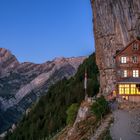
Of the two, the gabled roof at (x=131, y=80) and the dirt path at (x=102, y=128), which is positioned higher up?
the gabled roof at (x=131, y=80)

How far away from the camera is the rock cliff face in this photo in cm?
12050

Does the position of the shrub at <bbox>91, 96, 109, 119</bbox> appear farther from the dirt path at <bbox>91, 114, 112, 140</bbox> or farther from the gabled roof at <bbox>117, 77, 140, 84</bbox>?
the gabled roof at <bbox>117, 77, 140, 84</bbox>

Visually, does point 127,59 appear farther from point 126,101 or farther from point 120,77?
point 126,101

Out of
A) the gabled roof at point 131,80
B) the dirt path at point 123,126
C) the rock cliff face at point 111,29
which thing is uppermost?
the rock cliff face at point 111,29

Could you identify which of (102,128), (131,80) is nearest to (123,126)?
(102,128)

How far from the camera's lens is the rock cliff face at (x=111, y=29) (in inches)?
4744

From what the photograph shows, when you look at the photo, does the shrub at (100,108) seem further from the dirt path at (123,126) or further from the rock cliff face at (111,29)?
the rock cliff face at (111,29)

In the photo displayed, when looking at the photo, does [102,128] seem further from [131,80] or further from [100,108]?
[131,80]

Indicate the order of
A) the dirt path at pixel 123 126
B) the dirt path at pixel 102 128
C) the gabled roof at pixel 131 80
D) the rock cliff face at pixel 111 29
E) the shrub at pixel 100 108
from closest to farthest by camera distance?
the dirt path at pixel 123 126 → the dirt path at pixel 102 128 → the shrub at pixel 100 108 → the gabled roof at pixel 131 80 → the rock cliff face at pixel 111 29

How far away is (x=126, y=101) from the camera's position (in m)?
92.8

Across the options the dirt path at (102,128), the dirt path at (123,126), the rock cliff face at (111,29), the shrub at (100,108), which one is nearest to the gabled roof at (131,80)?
the shrub at (100,108)

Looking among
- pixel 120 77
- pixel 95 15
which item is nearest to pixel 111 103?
pixel 120 77

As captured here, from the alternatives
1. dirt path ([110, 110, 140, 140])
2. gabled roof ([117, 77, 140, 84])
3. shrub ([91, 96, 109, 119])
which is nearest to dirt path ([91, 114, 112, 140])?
dirt path ([110, 110, 140, 140])

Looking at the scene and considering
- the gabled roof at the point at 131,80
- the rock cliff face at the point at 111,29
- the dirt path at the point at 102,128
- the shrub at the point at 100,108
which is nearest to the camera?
the dirt path at the point at 102,128
